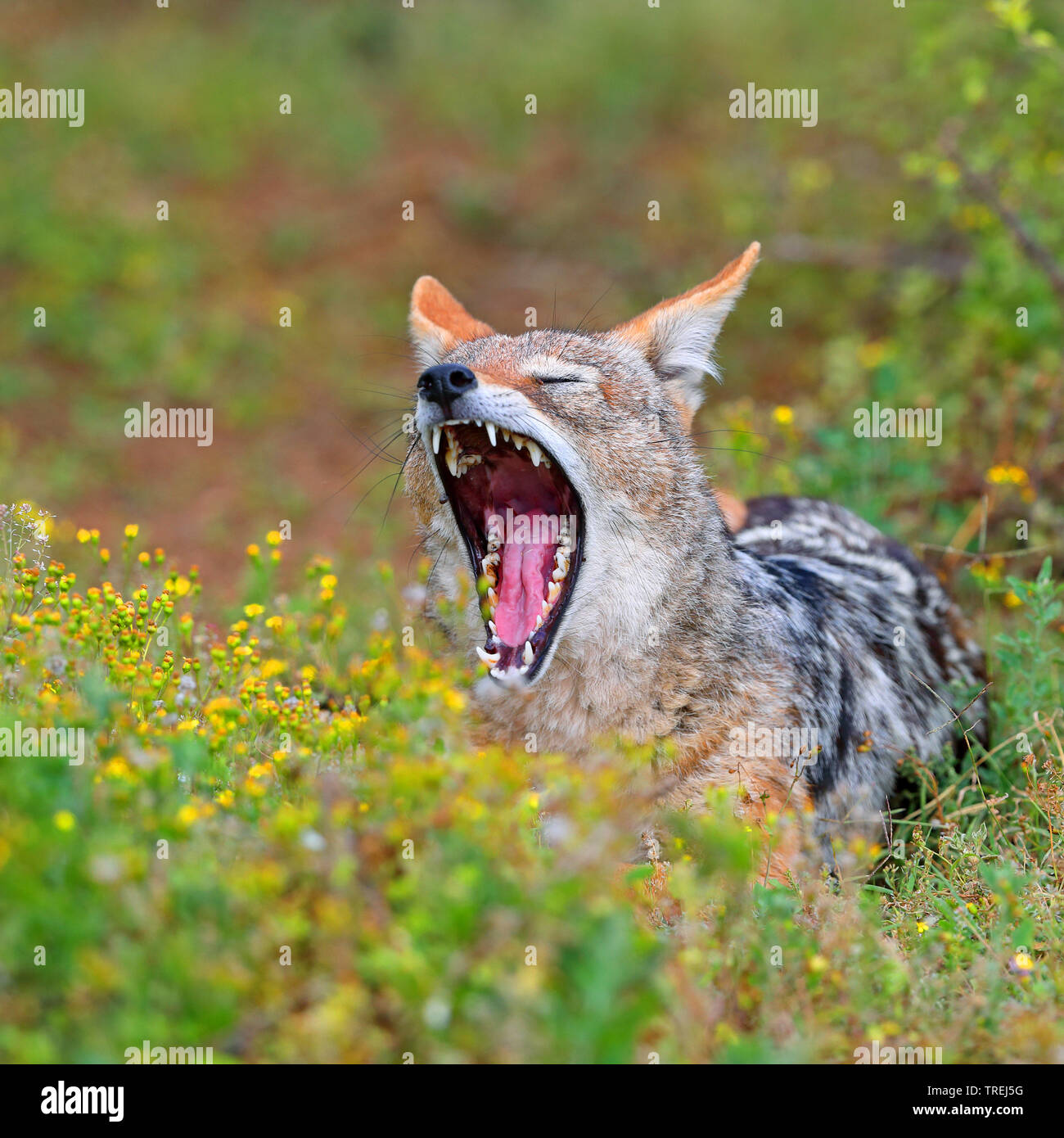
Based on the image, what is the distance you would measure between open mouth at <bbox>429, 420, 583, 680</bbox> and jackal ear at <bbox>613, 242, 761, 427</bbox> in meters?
0.71

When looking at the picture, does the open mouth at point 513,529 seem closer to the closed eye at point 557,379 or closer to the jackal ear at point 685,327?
the closed eye at point 557,379

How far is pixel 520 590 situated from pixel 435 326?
4.32 feet

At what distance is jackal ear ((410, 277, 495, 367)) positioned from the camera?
16.8ft

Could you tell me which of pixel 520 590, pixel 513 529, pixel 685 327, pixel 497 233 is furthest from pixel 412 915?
pixel 497 233

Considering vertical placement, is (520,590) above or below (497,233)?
below

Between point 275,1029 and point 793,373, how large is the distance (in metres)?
Answer: 8.61

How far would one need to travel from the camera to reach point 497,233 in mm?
12805

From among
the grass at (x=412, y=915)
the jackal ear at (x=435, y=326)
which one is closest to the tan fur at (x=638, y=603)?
the jackal ear at (x=435, y=326)

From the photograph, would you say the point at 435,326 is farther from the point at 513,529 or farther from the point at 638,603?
the point at 638,603

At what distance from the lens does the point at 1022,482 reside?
6906 millimetres

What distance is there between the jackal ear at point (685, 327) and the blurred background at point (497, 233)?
1.46 meters

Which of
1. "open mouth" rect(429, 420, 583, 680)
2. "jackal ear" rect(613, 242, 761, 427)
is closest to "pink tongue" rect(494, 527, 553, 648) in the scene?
"open mouth" rect(429, 420, 583, 680)
